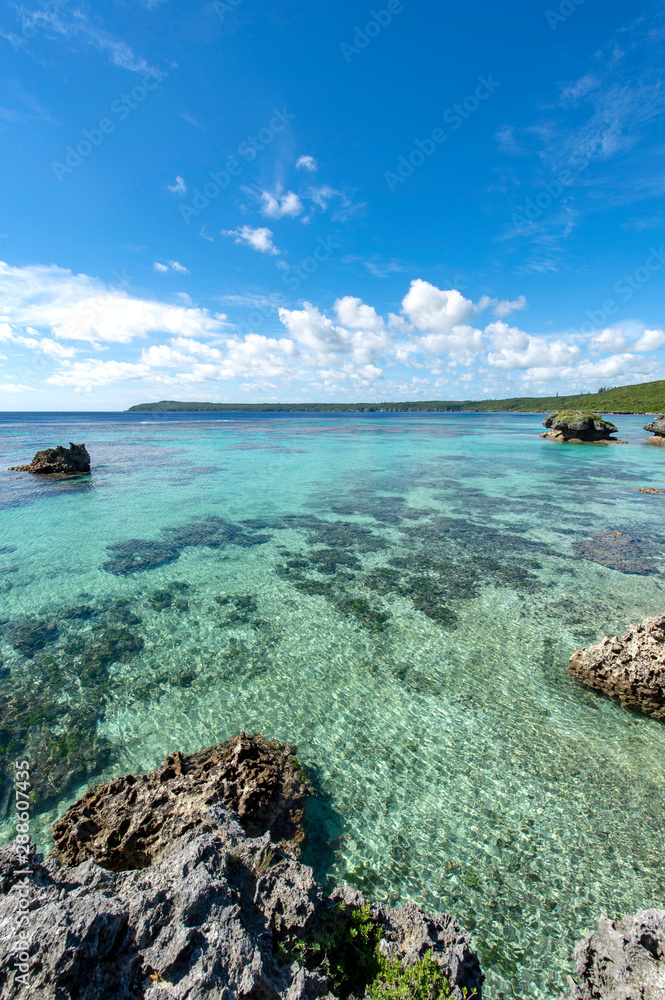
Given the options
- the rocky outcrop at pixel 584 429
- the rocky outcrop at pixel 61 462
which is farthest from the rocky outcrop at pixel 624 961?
the rocky outcrop at pixel 584 429

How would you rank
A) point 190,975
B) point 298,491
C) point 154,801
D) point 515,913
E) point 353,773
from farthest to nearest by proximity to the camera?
point 298,491 → point 353,773 → point 154,801 → point 515,913 → point 190,975

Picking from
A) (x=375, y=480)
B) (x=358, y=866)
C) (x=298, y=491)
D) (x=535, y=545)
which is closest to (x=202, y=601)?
(x=358, y=866)

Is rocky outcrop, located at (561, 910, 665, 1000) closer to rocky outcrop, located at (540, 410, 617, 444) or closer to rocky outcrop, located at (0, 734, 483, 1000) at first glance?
rocky outcrop, located at (0, 734, 483, 1000)

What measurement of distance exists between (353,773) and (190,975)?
4.19 meters

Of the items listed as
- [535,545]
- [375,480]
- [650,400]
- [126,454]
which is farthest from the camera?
[650,400]

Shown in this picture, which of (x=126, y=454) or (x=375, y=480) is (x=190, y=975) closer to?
(x=375, y=480)

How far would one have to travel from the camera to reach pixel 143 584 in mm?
13641

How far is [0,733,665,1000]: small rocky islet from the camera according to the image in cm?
293

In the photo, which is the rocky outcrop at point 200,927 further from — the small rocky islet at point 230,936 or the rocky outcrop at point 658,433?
the rocky outcrop at point 658,433

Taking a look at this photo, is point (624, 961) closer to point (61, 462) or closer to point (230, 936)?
point (230, 936)

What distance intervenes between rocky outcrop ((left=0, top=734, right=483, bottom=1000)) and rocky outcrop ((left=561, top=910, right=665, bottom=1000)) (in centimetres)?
103

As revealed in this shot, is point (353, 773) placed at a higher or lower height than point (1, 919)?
Answer: lower

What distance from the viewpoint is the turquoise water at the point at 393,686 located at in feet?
17.3

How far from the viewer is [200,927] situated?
3268 mm
